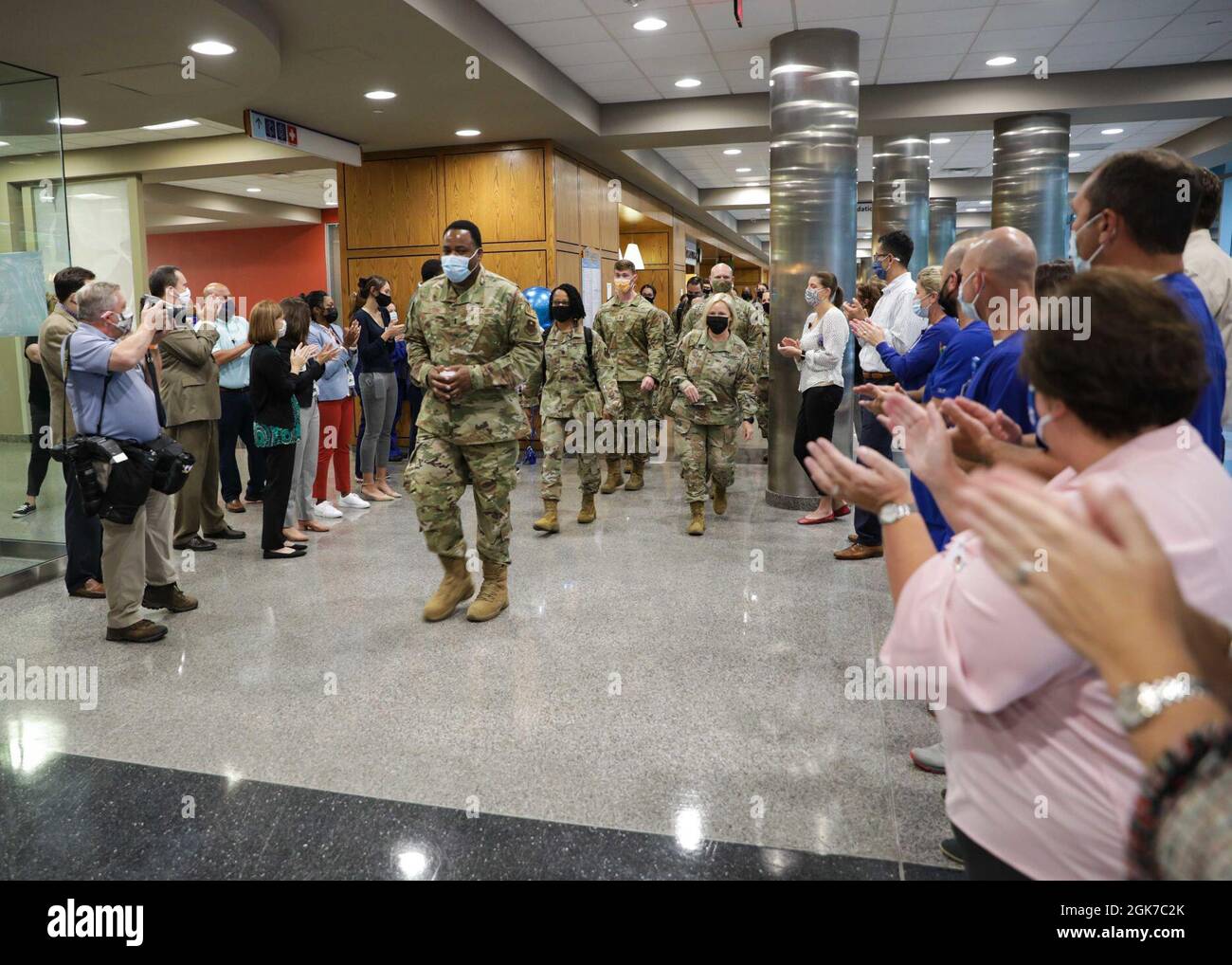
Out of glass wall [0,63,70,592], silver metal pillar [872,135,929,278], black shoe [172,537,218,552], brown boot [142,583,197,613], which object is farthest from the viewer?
silver metal pillar [872,135,929,278]

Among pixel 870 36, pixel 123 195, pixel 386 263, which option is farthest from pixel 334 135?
pixel 870 36

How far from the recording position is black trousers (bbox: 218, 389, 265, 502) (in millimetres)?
6324

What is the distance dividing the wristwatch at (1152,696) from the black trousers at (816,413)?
5.07 m

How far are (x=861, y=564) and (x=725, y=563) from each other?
2.57 feet

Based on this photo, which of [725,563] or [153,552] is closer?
[153,552]

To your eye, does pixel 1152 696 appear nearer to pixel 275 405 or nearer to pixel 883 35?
pixel 275 405

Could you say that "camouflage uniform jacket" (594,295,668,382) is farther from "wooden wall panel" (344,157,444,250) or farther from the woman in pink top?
the woman in pink top

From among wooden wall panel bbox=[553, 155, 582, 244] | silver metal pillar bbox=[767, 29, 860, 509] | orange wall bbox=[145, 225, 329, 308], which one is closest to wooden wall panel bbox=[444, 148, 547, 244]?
wooden wall panel bbox=[553, 155, 582, 244]

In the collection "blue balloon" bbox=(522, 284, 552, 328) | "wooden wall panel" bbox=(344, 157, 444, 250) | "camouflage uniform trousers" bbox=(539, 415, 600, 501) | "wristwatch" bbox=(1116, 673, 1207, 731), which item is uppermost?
"wooden wall panel" bbox=(344, 157, 444, 250)

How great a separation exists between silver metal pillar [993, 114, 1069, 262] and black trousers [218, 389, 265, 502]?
24.2 feet

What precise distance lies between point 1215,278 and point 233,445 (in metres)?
6.02

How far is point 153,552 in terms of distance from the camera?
4.21 m

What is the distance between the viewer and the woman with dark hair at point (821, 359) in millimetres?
5719
